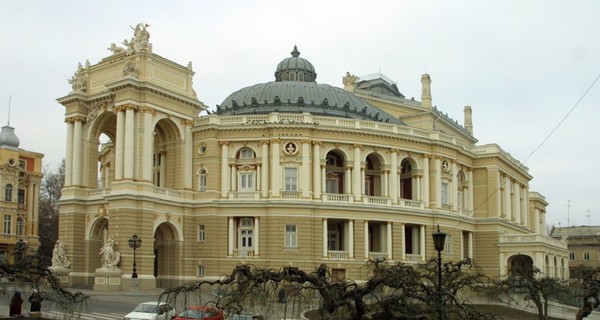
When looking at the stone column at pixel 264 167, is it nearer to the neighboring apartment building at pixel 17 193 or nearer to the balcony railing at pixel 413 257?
the balcony railing at pixel 413 257

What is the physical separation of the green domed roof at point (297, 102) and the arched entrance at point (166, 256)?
13143mm

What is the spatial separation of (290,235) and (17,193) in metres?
43.5

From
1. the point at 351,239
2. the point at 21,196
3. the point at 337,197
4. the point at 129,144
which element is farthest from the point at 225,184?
the point at 21,196

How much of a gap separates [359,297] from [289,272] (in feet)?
5.74

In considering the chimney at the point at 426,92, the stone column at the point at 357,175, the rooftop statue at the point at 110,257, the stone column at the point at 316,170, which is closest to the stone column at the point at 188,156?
the rooftop statue at the point at 110,257

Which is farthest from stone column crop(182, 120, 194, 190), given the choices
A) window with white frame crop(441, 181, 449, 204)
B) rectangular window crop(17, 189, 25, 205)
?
rectangular window crop(17, 189, 25, 205)

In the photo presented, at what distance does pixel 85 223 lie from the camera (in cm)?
5866

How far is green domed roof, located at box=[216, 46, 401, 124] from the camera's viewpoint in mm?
64938

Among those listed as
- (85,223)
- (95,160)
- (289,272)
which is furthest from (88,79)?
(289,272)

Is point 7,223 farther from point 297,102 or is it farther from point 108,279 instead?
point 297,102

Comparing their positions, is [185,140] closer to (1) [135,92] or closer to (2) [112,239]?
(1) [135,92]

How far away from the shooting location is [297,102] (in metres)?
65.2

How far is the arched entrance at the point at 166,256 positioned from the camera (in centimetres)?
5797

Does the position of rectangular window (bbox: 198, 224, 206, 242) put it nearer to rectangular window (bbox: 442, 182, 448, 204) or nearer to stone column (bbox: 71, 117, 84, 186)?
stone column (bbox: 71, 117, 84, 186)
